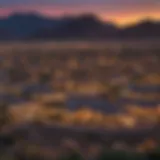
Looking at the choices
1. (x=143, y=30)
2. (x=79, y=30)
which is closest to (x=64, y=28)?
(x=79, y=30)

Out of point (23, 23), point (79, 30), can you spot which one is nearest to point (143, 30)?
point (79, 30)

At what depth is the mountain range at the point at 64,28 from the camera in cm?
186

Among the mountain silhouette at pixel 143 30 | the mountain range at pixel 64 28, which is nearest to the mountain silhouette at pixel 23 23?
the mountain range at pixel 64 28

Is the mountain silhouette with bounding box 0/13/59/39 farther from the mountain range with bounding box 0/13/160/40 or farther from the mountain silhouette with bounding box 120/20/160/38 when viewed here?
the mountain silhouette with bounding box 120/20/160/38

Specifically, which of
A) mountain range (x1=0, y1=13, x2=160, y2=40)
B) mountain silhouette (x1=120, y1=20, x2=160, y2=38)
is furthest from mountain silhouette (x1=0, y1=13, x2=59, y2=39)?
mountain silhouette (x1=120, y1=20, x2=160, y2=38)

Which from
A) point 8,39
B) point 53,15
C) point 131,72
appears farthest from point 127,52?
point 8,39

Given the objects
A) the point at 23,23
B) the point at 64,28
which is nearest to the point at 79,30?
the point at 64,28

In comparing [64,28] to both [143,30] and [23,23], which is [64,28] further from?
[143,30]

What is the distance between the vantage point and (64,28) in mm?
1880

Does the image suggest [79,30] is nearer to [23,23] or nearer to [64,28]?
[64,28]

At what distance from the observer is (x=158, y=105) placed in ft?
5.81

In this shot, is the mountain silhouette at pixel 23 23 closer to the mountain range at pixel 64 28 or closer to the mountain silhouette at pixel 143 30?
the mountain range at pixel 64 28

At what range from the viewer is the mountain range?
1.86 meters

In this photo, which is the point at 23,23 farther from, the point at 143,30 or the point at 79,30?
the point at 143,30
